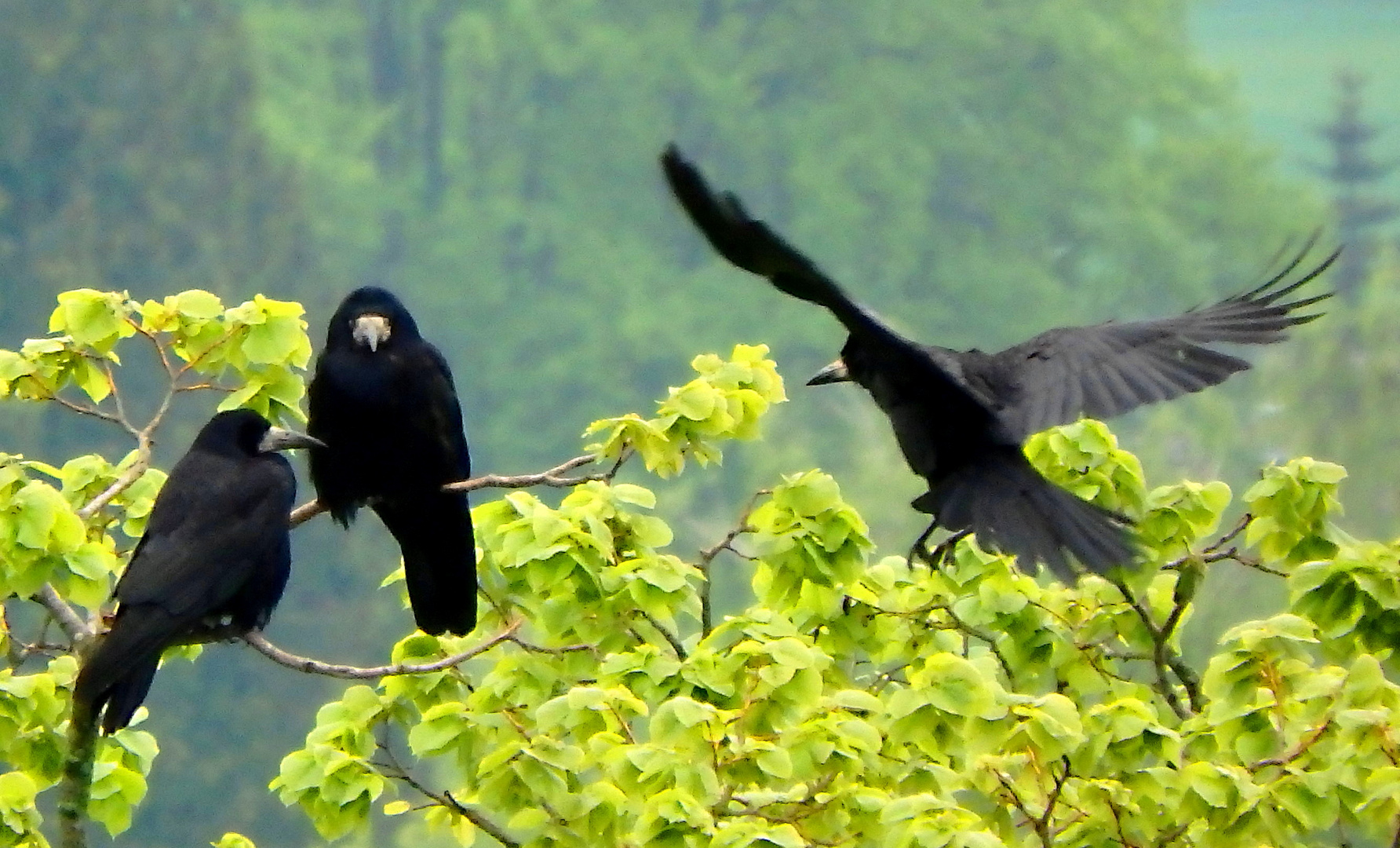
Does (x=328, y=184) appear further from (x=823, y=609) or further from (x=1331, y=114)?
(x=823, y=609)

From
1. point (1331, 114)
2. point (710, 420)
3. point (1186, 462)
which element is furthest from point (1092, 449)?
point (1331, 114)

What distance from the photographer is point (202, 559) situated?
18.7 ft

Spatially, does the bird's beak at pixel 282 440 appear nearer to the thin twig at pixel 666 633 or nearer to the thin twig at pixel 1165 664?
the thin twig at pixel 666 633

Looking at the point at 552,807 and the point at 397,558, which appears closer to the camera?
the point at 552,807

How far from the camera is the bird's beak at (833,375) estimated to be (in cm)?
660

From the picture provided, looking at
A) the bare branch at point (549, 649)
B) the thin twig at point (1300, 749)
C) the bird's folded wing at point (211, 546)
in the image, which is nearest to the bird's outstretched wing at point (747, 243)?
the bare branch at point (549, 649)

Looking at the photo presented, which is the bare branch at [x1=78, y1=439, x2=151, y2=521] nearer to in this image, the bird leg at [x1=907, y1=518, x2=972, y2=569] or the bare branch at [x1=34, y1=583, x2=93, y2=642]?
the bare branch at [x1=34, y1=583, x2=93, y2=642]

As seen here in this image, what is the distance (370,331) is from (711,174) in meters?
32.6

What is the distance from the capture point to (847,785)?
16.6 feet

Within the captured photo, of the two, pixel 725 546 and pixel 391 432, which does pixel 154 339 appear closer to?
pixel 391 432

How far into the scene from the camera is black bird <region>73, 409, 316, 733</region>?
5.38 meters

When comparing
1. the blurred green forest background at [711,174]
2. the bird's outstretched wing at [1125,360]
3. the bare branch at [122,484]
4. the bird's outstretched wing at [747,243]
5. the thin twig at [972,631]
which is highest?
the blurred green forest background at [711,174]

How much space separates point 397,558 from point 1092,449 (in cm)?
2333

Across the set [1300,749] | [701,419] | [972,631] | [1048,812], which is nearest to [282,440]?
[701,419]
